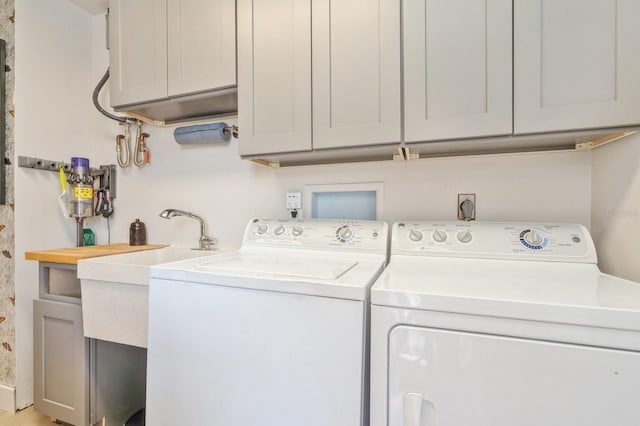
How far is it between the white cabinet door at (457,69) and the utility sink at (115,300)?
4.17 ft

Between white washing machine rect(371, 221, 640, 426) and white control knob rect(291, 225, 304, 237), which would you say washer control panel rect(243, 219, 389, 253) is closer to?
white control knob rect(291, 225, 304, 237)

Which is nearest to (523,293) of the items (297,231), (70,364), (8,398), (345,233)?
(345,233)

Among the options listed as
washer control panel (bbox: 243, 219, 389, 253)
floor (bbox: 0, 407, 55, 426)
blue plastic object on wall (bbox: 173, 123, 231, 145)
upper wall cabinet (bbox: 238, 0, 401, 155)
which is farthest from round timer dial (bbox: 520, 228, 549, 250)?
floor (bbox: 0, 407, 55, 426)

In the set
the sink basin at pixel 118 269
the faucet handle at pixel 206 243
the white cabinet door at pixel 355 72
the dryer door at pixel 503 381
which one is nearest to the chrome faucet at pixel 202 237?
the faucet handle at pixel 206 243

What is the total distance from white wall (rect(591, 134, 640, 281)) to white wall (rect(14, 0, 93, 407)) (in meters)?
2.88

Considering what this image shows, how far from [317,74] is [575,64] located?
2.92 feet

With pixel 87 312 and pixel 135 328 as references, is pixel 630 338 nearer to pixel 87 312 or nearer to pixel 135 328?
pixel 135 328

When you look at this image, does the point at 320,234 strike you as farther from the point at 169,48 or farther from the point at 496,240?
the point at 169,48

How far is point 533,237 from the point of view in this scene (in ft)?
3.71

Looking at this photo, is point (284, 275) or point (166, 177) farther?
point (166, 177)

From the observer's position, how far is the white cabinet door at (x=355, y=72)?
1150mm

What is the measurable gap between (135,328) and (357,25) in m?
1.56

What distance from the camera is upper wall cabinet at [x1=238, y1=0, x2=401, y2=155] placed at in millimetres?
1162

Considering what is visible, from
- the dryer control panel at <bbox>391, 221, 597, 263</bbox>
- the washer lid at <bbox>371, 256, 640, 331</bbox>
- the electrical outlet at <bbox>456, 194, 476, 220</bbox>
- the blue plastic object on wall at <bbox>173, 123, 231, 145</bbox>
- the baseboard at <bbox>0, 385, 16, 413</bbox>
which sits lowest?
the baseboard at <bbox>0, 385, 16, 413</bbox>
